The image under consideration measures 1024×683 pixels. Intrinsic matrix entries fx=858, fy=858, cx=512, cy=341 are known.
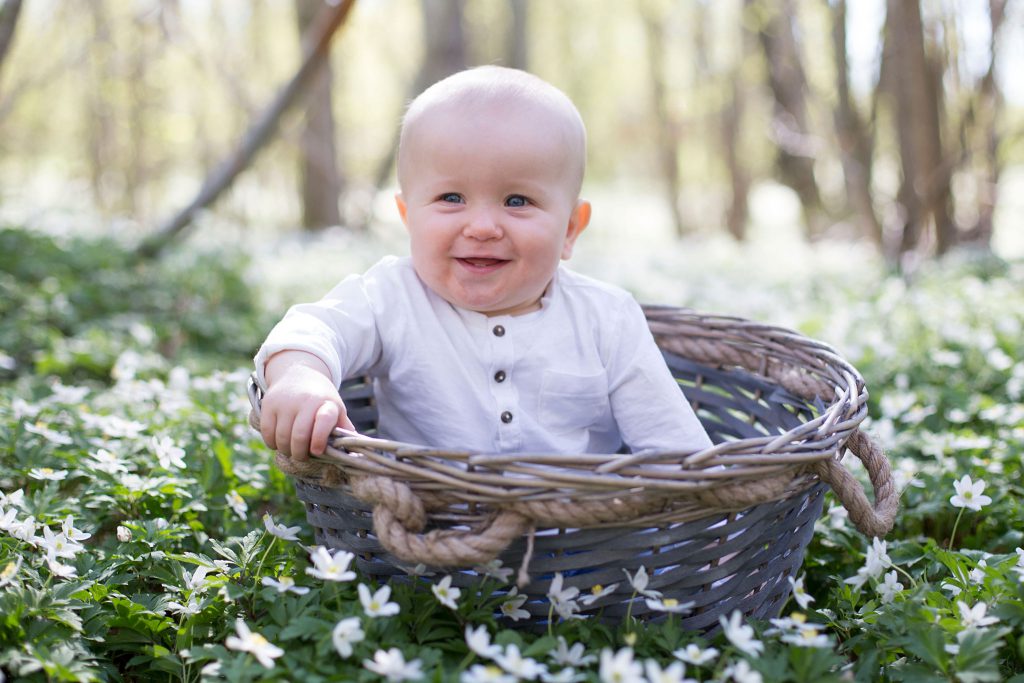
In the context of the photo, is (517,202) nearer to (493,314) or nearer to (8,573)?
(493,314)

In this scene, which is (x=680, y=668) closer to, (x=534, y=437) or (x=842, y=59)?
(x=534, y=437)

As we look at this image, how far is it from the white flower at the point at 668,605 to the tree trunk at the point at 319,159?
8666mm

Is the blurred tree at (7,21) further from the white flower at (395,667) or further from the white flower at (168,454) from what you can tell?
the white flower at (395,667)

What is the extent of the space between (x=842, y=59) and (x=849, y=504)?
7.30 m

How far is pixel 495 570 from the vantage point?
1418mm

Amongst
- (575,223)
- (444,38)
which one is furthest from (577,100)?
(575,223)

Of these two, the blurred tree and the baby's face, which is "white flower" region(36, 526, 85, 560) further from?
the blurred tree

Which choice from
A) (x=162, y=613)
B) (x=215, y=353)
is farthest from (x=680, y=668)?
(x=215, y=353)

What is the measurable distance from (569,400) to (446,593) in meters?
0.71

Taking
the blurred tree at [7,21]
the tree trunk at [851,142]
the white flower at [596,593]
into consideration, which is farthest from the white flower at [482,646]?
the tree trunk at [851,142]

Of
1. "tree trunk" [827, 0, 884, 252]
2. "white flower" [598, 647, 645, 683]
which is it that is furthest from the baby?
"tree trunk" [827, 0, 884, 252]

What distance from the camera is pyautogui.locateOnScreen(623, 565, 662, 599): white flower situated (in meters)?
1.41

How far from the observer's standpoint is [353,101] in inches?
838

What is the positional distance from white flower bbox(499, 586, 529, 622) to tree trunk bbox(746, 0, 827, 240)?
6892 millimetres
